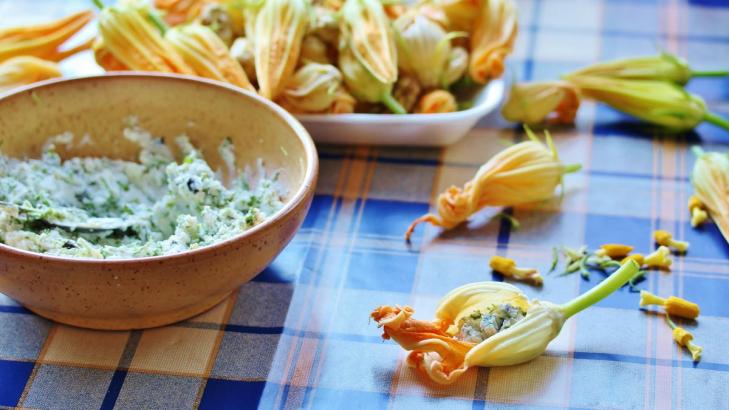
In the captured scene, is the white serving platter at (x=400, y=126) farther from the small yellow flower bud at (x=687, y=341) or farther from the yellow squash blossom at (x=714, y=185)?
the small yellow flower bud at (x=687, y=341)

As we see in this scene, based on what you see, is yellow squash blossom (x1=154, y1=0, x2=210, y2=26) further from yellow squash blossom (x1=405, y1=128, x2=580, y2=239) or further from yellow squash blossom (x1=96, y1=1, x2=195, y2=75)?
yellow squash blossom (x1=405, y1=128, x2=580, y2=239)

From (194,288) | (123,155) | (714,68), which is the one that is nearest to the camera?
(194,288)

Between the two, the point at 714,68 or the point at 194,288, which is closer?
the point at 194,288

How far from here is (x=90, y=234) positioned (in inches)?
40.2

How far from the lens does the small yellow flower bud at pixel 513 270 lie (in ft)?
3.54

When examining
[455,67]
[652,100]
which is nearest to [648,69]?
A: [652,100]

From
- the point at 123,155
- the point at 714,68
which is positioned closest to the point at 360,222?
the point at 123,155

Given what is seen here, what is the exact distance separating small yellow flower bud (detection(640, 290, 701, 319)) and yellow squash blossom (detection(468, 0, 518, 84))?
0.45m

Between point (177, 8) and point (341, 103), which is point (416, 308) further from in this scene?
point (177, 8)

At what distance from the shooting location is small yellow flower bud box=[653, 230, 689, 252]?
114cm

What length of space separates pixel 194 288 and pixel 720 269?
0.64 m

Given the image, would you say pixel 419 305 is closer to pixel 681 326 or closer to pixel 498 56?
pixel 681 326

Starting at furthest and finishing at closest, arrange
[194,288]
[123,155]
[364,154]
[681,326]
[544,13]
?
[544,13], [364,154], [123,155], [681,326], [194,288]

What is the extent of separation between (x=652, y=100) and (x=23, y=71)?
921mm
